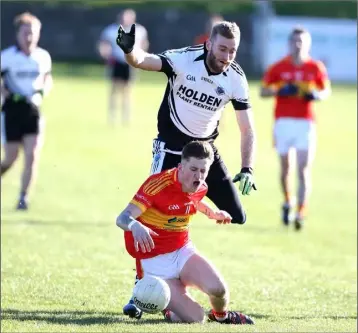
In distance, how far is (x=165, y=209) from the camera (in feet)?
27.5

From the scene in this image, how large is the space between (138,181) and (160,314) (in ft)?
31.8

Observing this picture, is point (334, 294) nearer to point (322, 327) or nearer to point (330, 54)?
point (322, 327)

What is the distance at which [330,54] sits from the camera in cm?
4297

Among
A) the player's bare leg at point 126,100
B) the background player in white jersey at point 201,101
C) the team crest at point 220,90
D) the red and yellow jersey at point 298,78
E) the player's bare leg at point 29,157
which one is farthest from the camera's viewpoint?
the player's bare leg at point 126,100

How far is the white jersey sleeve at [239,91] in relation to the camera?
909 cm

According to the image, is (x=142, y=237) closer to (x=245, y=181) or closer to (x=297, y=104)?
(x=245, y=181)

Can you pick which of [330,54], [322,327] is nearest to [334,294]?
[322,327]

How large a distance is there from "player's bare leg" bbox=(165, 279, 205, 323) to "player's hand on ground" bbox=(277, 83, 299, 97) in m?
6.61

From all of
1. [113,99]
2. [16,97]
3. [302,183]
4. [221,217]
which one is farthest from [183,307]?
[113,99]

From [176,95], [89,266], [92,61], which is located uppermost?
[176,95]

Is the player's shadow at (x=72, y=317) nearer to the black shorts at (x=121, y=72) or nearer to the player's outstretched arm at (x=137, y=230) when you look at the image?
the player's outstretched arm at (x=137, y=230)

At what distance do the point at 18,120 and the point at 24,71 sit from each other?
2.22 feet

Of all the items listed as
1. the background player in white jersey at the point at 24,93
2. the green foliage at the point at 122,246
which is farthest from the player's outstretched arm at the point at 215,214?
the background player in white jersey at the point at 24,93

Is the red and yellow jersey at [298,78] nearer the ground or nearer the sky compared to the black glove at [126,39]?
nearer the ground
